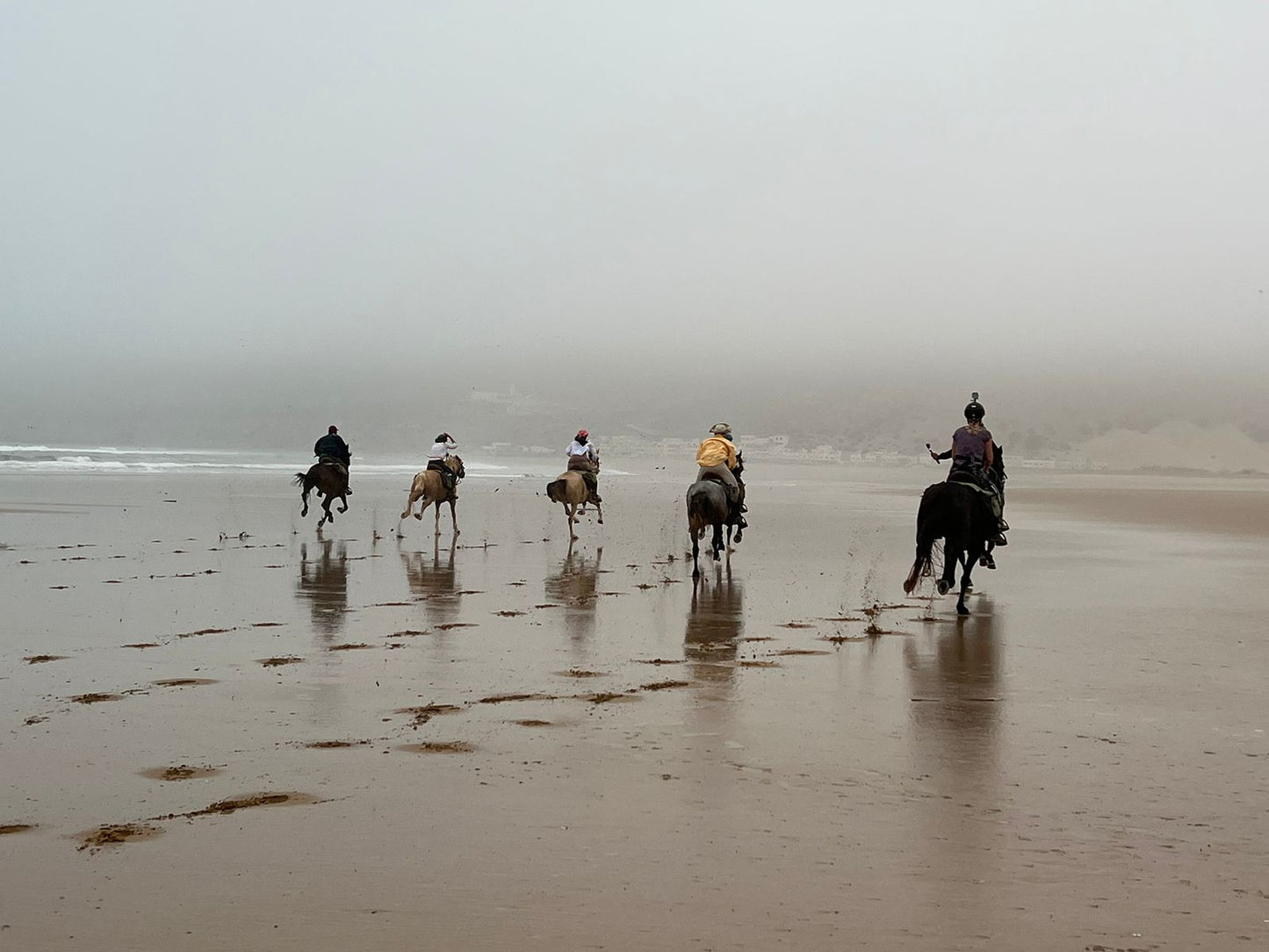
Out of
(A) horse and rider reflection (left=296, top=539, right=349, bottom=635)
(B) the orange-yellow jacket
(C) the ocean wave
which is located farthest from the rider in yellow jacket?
(C) the ocean wave

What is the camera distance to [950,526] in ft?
40.8

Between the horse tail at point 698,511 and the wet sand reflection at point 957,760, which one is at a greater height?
the horse tail at point 698,511

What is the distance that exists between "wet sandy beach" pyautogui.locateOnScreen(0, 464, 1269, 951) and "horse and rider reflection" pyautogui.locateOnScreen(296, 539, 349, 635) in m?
0.12

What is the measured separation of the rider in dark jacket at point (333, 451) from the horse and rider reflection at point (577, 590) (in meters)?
6.33

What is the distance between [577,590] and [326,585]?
9.25 feet

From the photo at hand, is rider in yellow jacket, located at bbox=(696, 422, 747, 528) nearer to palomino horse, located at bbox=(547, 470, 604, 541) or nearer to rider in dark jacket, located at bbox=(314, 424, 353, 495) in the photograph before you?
palomino horse, located at bbox=(547, 470, 604, 541)

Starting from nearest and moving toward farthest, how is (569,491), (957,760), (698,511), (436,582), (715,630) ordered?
(957,760) < (715,630) < (436,582) < (698,511) < (569,491)

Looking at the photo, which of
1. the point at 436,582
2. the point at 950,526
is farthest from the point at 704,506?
the point at 950,526

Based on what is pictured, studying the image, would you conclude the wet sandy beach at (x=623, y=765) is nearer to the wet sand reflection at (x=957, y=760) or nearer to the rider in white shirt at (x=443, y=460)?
the wet sand reflection at (x=957, y=760)

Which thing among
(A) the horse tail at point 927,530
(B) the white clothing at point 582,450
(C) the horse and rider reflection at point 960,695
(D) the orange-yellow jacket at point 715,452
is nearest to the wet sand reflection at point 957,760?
(C) the horse and rider reflection at point 960,695

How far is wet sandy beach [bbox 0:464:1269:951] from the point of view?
4211 millimetres

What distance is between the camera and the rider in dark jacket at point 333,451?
74.4 ft

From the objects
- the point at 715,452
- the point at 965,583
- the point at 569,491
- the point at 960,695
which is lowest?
the point at 960,695

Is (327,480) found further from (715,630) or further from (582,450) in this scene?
(715,630)
